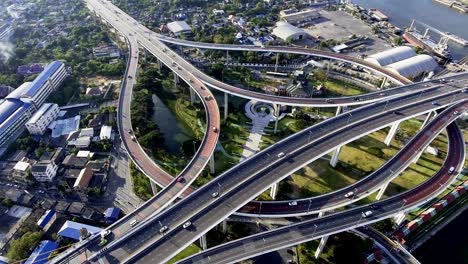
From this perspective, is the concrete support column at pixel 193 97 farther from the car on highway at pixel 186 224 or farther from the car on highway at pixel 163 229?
the car on highway at pixel 163 229

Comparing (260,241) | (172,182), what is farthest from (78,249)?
(260,241)

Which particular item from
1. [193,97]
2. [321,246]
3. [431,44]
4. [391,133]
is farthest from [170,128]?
[431,44]

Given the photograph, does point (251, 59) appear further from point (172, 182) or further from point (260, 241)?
point (260, 241)

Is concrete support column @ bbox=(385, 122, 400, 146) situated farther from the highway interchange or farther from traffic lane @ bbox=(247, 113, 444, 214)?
traffic lane @ bbox=(247, 113, 444, 214)

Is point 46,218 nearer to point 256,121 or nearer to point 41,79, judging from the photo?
point 41,79

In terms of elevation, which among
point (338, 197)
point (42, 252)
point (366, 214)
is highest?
point (366, 214)

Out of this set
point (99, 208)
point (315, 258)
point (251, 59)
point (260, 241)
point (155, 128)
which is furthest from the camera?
point (251, 59)

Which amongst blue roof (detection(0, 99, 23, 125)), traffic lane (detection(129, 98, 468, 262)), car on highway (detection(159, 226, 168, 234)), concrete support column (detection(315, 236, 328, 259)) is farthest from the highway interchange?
blue roof (detection(0, 99, 23, 125))
